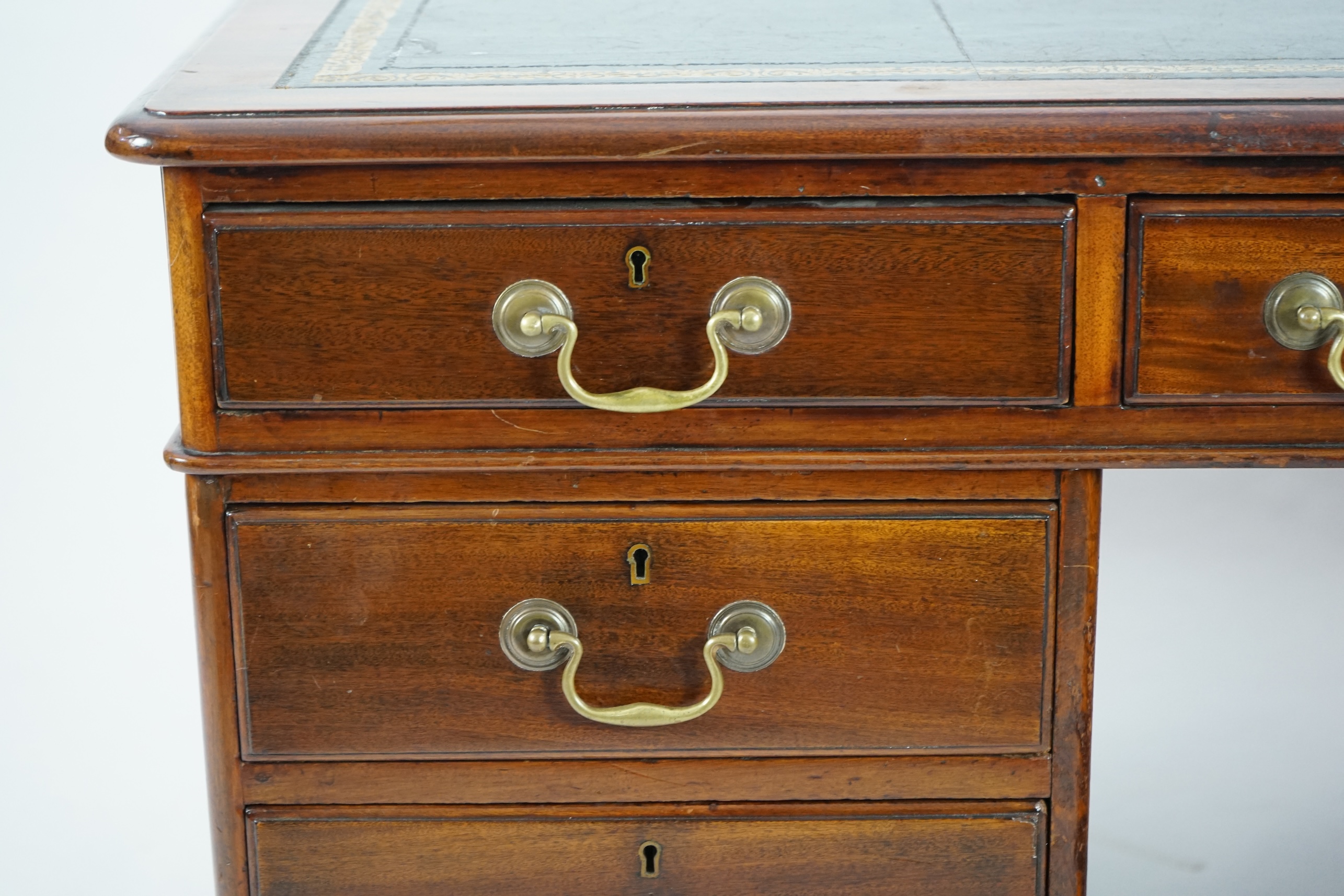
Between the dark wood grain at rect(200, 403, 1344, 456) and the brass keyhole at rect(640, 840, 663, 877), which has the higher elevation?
the dark wood grain at rect(200, 403, 1344, 456)

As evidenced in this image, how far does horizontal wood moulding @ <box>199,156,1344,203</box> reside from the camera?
3.09ft

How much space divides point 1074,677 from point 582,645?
304 mm

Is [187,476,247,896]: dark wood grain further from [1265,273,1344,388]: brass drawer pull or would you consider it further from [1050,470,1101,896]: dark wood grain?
[1265,273,1344,388]: brass drawer pull

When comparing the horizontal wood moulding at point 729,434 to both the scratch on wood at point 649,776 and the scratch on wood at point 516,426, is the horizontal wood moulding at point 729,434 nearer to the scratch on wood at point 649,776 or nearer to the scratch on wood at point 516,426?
the scratch on wood at point 516,426

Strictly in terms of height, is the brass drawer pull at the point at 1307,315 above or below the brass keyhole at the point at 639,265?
below

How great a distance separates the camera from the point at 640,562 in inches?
40.4

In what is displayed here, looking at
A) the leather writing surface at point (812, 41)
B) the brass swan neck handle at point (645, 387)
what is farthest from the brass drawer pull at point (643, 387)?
the leather writing surface at point (812, 41)

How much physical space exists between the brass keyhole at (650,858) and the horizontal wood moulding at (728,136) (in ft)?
1.44

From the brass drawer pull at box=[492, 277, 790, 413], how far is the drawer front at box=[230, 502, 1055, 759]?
86 millimetres

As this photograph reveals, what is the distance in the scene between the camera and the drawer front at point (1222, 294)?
952 millimetres

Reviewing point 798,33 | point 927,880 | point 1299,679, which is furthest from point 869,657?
point 1299,679

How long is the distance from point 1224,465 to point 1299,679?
0.89 m

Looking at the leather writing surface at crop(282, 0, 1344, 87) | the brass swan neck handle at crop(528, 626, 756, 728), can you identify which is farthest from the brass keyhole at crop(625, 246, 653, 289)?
the brass swan neck handle at crop(528, 626, 756, 728)

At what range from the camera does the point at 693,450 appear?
0.99 meters
